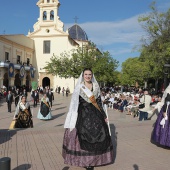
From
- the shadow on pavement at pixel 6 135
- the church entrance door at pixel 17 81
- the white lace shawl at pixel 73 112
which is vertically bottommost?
the shadow on pavement at pixel 6 135

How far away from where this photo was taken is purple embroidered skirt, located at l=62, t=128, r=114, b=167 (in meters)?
4.40

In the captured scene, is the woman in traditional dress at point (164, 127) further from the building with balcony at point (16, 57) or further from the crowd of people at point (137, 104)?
the building with balcony at point (16, 57)

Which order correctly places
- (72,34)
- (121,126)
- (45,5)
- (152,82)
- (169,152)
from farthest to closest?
(72,34) → (152,82) → (45,5) → (121,126) → (169,152)

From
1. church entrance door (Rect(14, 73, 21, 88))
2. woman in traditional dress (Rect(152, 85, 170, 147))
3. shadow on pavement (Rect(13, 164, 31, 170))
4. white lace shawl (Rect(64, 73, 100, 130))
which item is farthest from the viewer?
church entrance door (Rect(14, 73, 21, 88))

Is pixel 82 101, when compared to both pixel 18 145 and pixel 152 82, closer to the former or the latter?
pixel 18 145

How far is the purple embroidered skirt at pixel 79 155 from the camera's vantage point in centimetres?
440

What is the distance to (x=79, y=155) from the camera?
14.6 ft

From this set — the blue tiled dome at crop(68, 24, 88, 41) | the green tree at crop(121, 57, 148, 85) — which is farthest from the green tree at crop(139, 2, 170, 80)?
the blue tiled dome at crop(68, 24, 88, 41)

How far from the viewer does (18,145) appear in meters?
6.43

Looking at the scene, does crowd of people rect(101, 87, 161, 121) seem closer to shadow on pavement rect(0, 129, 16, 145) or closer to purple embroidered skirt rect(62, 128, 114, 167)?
shadow on pavement rect(0, 129, 16, 145)

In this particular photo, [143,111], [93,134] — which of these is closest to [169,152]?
[93,134]

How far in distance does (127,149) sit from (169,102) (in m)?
1.54

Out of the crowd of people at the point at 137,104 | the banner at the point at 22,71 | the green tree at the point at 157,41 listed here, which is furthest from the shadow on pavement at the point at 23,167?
the banner at the point at 22,71

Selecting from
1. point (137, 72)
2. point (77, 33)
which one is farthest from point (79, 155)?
point (77, 33)
